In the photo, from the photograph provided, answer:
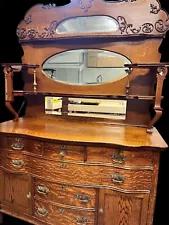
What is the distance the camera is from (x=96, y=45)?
1646 millimetres

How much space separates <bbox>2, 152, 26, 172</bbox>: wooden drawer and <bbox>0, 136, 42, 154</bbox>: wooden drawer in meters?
0.06

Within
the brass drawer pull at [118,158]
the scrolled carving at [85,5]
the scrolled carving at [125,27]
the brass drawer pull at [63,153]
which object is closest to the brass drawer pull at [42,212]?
the brass drawer pull at [63,153]

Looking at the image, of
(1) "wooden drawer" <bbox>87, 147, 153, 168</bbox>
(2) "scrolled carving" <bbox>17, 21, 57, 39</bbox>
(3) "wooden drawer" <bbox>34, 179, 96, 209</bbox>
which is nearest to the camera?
(1) "wooden drawer" <bbox>87, 147, 153, 168</bbox>

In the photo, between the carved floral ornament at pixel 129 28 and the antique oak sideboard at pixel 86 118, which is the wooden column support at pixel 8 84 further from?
the carved floral ornament at pixel 129 28

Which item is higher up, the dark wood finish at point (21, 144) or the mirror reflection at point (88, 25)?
the mirror reflection at point (88, 25)

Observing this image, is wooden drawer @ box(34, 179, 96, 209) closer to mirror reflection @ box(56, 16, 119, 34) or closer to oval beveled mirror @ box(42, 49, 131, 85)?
oval beveled mirror @ box(42, 49, 131, 85)

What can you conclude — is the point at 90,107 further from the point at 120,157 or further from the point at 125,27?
the point at 125,27

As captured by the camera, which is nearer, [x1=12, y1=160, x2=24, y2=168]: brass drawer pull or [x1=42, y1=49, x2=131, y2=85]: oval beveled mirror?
[x1=12, y1=160, x2=24, y2=168]: brass drawer pull

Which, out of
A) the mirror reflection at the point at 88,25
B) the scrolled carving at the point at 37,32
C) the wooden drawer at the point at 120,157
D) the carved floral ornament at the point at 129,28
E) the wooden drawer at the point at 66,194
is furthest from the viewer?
the scrolled carving at the point at 37,32

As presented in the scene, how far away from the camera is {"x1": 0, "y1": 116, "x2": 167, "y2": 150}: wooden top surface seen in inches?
50.6

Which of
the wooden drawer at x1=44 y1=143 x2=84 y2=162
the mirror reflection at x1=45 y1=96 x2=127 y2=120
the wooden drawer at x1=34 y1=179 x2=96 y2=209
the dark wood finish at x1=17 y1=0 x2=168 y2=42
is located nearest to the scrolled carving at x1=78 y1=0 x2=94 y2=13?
the dark wood finish at x1=17 y1=0 x2=168 y2=42

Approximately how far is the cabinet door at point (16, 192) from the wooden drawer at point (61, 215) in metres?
0.11

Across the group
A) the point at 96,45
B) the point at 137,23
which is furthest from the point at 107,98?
the point at 137,23

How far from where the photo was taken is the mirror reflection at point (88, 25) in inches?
62.7
